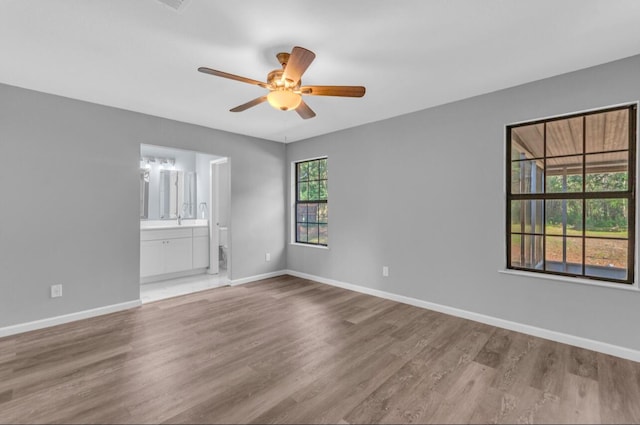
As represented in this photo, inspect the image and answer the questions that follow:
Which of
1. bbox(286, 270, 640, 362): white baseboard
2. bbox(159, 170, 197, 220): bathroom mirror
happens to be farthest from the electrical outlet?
bbox(286, 270, 640, 362): white baseboard

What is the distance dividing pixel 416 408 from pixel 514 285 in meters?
1.83

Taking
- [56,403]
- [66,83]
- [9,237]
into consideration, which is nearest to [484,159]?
[56,403]

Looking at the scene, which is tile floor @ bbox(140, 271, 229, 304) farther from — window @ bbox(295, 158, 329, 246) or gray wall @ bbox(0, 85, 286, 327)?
window @ bbox(295, 158, 329, 246)

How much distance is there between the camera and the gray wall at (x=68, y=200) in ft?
9.50

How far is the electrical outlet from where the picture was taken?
10.1ft

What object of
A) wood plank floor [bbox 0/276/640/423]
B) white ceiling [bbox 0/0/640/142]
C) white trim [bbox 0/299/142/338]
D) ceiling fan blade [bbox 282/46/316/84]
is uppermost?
white ceiling [bbox 0/0/640/142]

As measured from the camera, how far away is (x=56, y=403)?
186 cm

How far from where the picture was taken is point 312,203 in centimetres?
511

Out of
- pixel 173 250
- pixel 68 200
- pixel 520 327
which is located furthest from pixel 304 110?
pixel 173 250

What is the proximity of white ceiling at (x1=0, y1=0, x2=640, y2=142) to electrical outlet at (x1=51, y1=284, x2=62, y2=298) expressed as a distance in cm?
206

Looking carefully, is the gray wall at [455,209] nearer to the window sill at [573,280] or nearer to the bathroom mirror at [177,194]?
the window sill at [573,280]

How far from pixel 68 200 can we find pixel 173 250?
1966 millimetres

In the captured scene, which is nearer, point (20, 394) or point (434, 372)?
point (20, 394)

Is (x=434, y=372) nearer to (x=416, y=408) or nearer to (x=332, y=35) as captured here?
(x=416, y=408)
